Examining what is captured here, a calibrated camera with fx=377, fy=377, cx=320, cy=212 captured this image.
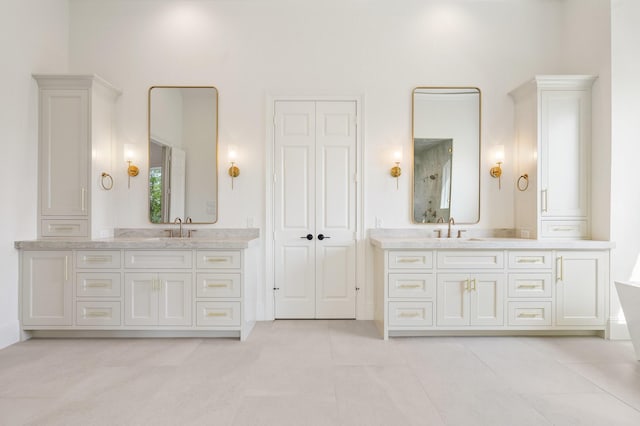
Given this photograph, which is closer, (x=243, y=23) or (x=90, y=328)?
(x=90, y=328)

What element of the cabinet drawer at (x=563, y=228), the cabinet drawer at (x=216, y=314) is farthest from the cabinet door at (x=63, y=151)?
the cabinet drawer at (x=563, y=228)

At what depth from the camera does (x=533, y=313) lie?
362 centimetres

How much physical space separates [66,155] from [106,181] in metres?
0.45

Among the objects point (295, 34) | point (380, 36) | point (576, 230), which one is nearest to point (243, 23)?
point (295, 34)

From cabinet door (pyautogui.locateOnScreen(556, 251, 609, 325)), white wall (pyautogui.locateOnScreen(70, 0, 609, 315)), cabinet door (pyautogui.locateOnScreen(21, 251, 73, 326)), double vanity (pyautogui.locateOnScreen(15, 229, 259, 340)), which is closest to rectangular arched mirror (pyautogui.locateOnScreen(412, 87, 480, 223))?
white wall (pyautogui.locateOnScreen(70, 0, 609, 315))

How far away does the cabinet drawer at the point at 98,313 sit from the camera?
3551 millimetres

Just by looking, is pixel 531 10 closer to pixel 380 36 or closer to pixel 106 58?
pixel 380 36

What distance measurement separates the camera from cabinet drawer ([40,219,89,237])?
3.72m

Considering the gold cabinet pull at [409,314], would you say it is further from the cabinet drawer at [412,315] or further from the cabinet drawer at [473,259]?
the cabinet drawer at [473,259]

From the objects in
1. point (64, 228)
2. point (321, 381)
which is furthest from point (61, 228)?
point (321, 381)

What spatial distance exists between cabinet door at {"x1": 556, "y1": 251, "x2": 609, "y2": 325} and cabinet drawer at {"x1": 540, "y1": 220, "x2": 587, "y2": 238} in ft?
0.91

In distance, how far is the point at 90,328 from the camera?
3.55 metres

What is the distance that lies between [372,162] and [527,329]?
2287mm

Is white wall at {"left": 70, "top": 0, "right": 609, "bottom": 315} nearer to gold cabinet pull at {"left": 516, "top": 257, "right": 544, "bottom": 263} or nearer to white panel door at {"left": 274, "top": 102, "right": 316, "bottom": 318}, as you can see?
white panel door at {"left": 274, "top": 102, "right": 316, "bottom": 318}
